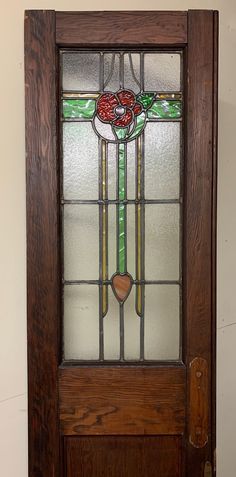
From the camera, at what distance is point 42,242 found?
4.37 feet

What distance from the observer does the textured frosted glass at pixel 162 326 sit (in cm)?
139

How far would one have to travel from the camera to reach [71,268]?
138 centimetres

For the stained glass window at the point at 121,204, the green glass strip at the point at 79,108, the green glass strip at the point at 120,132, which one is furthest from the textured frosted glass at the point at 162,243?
the green glass strip at the point at 79,108

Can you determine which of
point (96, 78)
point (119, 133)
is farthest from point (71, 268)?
point (96, 78)

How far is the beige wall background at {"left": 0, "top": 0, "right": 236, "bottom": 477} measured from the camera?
5.02 feet

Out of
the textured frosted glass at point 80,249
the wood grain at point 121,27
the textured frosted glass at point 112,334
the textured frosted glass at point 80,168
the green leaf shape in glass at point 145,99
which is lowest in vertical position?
the textured frosted glass at point 112,334

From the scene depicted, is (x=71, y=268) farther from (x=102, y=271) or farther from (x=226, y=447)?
(x=226, y=447)

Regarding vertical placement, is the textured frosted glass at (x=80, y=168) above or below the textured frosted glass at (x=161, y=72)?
below

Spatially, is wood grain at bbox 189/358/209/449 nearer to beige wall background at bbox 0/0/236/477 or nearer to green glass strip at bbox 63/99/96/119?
beige wall background at bbox 0/0/236/477

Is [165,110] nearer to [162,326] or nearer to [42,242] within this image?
[42,242]

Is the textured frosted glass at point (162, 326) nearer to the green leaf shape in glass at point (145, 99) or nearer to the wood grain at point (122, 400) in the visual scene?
the wood grain at point (122, 400)

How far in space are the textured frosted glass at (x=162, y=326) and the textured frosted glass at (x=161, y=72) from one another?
0.60m

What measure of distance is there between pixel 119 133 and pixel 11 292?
65cm

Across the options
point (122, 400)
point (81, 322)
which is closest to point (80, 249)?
point (81, 322)
